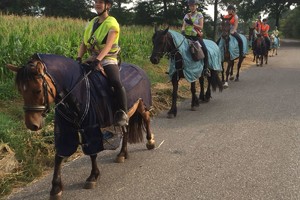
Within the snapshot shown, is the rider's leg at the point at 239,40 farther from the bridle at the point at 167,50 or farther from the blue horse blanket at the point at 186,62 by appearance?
the bridle at the point at 167,50

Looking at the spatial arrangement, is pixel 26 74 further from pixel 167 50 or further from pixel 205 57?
pixel 205 57

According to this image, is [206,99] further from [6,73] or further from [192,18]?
[6,73]

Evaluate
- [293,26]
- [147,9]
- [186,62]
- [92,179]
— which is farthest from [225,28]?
[293,26]

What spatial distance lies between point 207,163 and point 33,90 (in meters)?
2.63

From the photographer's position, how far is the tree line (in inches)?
1403

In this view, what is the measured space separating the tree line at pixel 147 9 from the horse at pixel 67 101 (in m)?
28.6

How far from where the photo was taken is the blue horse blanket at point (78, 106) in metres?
3.65

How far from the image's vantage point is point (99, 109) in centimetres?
405

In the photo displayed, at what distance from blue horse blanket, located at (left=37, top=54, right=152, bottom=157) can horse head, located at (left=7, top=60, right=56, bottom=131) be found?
0.18 meters

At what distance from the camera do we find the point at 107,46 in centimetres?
409

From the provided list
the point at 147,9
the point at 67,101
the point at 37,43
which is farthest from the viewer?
the point at 147,9

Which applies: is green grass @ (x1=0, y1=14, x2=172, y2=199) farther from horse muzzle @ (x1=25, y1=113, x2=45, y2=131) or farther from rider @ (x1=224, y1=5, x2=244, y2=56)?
rider @ (x1=224, y1=5, x2=244, y2=56)

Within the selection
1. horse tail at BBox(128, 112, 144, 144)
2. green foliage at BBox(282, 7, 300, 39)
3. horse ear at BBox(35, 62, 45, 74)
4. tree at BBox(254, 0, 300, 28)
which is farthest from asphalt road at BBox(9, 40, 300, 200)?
green foliage at BBox(282, 7, 300, 39)

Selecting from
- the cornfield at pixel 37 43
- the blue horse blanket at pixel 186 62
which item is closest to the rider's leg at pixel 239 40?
the cornfield at pixel 37 43
